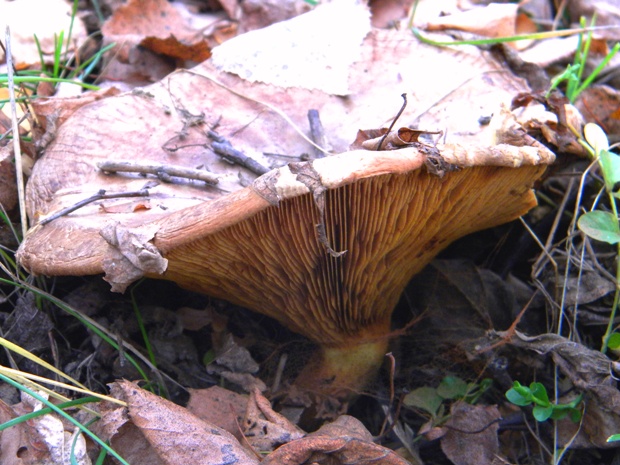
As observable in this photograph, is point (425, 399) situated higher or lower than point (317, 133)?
lower

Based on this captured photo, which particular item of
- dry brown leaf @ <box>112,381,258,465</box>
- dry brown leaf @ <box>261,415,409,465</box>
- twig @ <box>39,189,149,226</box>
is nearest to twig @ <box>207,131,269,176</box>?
twig @ <box>39,189,149,226</box>

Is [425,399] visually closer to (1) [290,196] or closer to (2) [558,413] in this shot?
(2) [558,413]

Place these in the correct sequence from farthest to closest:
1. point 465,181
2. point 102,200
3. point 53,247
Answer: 1. point 102,200
2. point 53,247
3. point 465,181

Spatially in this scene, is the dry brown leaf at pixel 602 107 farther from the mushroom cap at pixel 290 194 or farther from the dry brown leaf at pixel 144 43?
the dry brown leaf at pixel 144 43

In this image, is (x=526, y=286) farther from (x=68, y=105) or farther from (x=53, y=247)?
(x=68, y=105)

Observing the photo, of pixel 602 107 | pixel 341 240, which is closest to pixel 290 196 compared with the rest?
pixel 341 240

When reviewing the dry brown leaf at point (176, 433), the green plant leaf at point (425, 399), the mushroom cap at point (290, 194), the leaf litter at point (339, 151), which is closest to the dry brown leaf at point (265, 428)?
the leaf litter at point (339, 151)

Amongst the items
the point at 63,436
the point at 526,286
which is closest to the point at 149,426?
the point at 63,436
